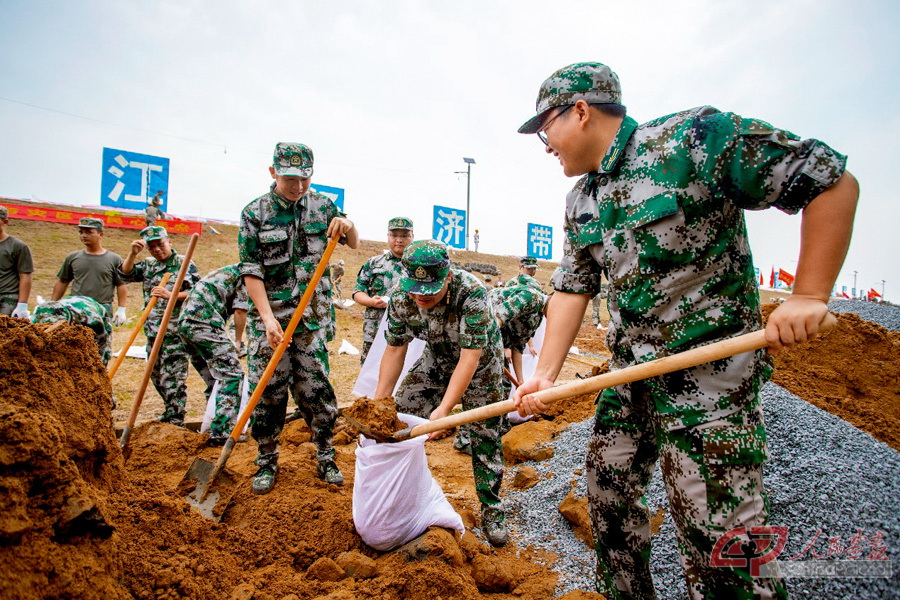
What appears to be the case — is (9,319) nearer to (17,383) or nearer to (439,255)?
(17,383)

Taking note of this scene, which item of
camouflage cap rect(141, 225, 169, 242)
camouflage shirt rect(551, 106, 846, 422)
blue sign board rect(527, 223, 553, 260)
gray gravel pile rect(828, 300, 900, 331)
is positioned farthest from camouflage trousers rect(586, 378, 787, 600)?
blue sign board rect(527, 223, 553, 260)

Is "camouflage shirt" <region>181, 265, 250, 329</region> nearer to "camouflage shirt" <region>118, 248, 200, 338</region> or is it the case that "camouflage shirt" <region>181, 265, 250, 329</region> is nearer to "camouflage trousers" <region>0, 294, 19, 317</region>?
"camouflage shirt" <region>118, 248, 200, 338</region>

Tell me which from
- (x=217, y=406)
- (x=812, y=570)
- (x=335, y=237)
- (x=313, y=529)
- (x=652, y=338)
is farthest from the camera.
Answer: (x=217, y=406)

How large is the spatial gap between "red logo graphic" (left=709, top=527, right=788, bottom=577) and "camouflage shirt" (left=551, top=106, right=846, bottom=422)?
50 centimetres

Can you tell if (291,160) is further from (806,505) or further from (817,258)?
(806,505)

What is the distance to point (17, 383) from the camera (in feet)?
4.75

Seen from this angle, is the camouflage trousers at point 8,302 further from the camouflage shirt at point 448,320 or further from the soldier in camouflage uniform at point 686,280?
the soldier in camouflage uniform at point 686,280

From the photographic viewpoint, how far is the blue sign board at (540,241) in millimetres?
24750

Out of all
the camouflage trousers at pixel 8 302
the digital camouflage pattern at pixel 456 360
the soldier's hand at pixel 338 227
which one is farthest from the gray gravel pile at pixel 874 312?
the camouflage trousers at pixel 8 302

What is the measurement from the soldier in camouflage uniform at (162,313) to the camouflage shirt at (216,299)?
24 centimetres

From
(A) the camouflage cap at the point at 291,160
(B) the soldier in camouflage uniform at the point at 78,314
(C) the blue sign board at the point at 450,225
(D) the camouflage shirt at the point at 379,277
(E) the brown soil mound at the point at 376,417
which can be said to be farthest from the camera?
(C) the blue sign board at the point at 450,225

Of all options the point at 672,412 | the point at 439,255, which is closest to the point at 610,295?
the point at 672,412

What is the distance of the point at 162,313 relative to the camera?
16.3 ft

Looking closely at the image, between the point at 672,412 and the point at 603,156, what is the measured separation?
91cm
